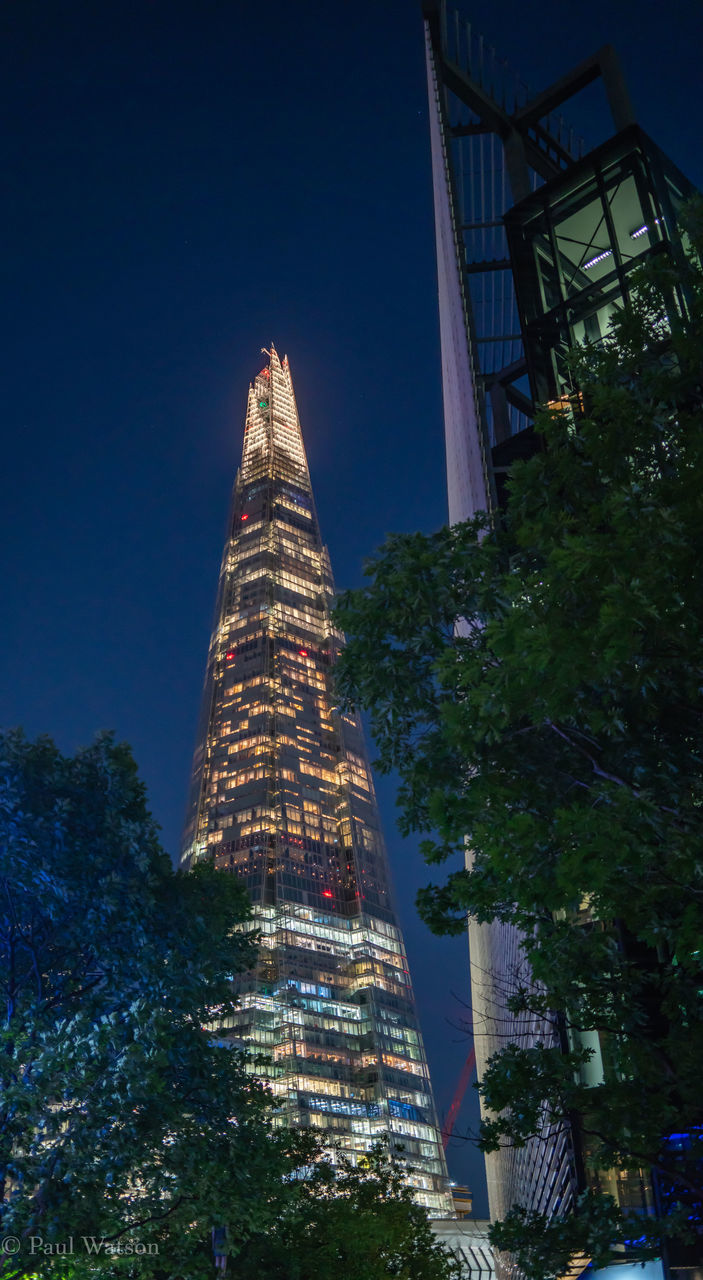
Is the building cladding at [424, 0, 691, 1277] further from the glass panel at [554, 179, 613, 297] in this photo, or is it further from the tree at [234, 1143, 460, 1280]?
the tree at [234, 1143, 460, 1280]

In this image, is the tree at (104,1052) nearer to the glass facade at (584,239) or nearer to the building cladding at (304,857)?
the glass facade at (584,239)

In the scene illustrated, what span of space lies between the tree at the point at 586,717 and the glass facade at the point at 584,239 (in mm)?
12508

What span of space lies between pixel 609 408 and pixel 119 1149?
50.0ft

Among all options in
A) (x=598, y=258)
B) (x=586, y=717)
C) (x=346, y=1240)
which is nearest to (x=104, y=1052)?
(x=586, y=717)

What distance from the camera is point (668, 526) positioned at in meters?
8.70

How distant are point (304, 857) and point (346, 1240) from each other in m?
112

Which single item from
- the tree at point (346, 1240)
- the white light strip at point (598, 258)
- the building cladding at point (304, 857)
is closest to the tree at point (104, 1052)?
the tree at point (346, 1240)

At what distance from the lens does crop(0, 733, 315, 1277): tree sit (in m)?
16.5

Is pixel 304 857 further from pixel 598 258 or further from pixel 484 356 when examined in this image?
pixel 598 258

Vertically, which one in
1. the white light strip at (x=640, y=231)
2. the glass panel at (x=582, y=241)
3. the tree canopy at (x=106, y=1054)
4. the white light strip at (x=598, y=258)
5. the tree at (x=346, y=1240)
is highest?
the glass panel at (x=582, y=241)

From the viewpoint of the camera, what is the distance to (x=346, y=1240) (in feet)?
97.2

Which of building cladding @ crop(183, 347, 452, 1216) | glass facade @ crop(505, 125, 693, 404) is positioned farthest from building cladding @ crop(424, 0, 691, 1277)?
building cladding @ crop(183, 347, 452, 1216)

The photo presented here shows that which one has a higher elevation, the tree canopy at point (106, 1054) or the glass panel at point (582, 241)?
the glass panel at point (582, 241)

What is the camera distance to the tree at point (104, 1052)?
54.1ft
